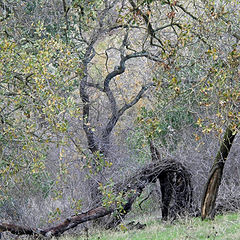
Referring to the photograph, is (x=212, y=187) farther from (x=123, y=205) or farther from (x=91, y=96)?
(x=91, y=96)

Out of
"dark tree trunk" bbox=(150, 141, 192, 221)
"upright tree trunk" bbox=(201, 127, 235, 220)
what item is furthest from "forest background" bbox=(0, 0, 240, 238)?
"dark tree trunk" bbox=(150, 141, 192, 221)

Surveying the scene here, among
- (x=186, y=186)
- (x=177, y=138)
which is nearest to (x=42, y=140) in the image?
(x=186, y=186)

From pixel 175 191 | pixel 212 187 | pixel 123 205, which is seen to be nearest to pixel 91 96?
pixel 175 191

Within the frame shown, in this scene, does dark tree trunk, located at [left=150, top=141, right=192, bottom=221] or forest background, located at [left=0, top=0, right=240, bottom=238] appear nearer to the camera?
forest background, located at [left=0, top=0, right=240, bottom=238]

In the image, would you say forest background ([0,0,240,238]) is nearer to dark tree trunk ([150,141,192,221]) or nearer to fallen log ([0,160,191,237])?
fallen log ([0,160,191,237])

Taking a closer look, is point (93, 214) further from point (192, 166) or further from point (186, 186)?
point (192, 166)

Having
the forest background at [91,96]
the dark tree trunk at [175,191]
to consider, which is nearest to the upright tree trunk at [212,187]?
the forest background at [91,96]

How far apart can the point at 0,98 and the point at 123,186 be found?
154 inches

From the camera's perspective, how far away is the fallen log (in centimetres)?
974

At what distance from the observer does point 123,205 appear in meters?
10.4

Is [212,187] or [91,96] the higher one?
[91,96]

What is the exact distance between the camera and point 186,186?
12.1m

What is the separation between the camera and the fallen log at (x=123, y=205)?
974 centimetres

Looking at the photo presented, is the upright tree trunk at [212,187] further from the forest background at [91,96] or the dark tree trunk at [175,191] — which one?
the dark tree trunk at [175,191]
